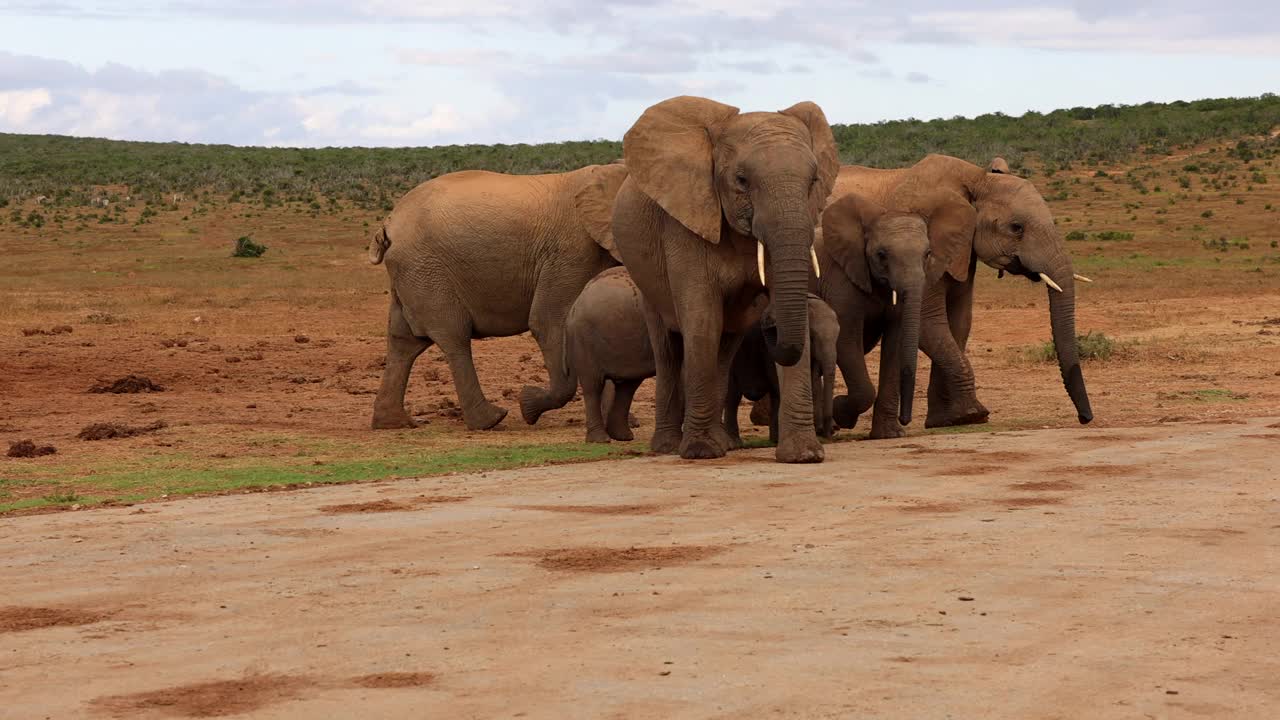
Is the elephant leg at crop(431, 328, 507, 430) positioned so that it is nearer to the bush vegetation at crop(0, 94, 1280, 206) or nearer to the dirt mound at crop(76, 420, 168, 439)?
the dirt mound at crop(76, 420, 168, 439)

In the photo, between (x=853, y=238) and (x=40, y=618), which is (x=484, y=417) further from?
(x=40, y=618)

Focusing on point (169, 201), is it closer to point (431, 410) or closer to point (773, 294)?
point (431, 410)

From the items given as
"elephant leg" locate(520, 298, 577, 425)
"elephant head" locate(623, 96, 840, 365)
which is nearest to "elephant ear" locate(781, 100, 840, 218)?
"elephant head" locate(623, 96, 840, 365)

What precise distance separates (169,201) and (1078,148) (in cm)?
2986

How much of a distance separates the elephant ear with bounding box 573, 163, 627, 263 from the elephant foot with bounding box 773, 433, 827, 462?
4029mm

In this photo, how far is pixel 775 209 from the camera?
10.6 meters

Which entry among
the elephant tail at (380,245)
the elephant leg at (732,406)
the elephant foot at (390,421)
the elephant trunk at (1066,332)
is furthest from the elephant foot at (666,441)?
the elephant tail at (380,245)

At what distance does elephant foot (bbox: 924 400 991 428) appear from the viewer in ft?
44.9

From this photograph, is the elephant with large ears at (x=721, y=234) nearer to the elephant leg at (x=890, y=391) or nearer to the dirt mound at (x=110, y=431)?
the elephant leg at (x=890, y=391)

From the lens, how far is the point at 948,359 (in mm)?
13594

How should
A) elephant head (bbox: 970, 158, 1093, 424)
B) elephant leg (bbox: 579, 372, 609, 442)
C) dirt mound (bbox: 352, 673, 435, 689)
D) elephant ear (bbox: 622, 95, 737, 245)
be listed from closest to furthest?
dirt mound (bbox: 352, 673, 435, 689) → elephant ear (bbox: 622, 95, 737, 245) → elephant leg (bbox: 579, 372, 609, 442) → elephant head (bbox: 970, 158, 1093, 424)

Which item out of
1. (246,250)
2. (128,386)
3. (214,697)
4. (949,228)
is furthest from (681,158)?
(246,250)

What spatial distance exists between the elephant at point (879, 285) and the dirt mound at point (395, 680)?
7.28 meters

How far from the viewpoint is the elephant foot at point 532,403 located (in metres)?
14.9
